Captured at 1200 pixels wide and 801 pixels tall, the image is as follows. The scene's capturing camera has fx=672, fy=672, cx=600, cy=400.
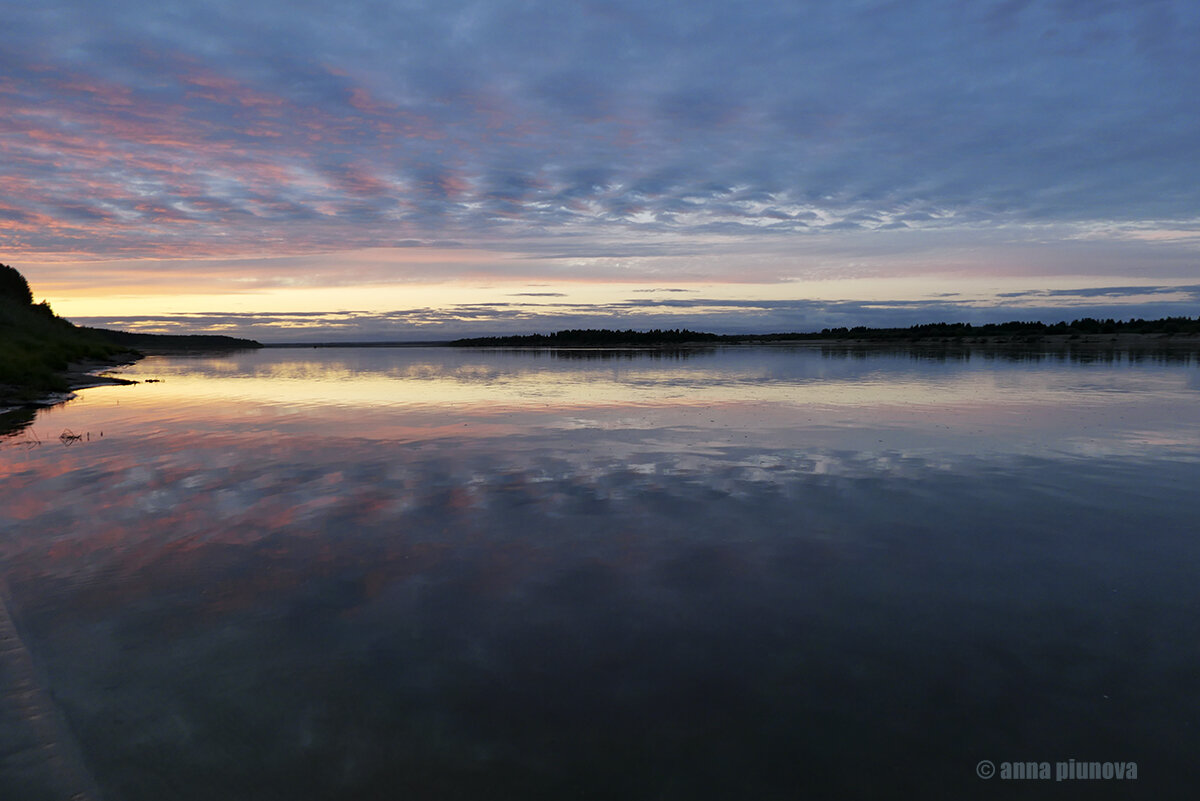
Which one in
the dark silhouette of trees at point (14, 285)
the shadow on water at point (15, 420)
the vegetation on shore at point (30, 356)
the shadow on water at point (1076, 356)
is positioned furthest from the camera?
the dark silhouette of trees at point (14, 285)

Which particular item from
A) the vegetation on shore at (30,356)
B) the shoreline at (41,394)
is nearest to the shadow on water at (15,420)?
the shoreline at (41,394)

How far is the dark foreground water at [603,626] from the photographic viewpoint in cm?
422

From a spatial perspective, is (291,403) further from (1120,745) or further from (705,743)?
(1120,745)

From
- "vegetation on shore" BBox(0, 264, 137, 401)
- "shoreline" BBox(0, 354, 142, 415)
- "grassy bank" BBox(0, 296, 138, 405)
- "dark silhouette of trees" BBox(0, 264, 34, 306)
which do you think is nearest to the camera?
"shoreline" BBox(0, 354, 142, 415)

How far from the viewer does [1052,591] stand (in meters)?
6.50

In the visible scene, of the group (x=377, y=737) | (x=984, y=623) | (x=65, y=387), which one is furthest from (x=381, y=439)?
(x=65, y=387)

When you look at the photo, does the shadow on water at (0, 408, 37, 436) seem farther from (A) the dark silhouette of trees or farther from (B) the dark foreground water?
(A) the dark silhouette of trees

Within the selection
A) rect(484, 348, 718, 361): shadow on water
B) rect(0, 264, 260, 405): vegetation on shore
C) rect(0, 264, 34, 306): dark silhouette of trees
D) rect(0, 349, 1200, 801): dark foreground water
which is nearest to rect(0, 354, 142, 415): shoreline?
rect(0, 264, 260, 405): vegetation on shore

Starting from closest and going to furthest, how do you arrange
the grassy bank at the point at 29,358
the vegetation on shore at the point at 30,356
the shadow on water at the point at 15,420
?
the shadow on water at the point at 15,420, the grassy bank at the point at 29,358, the vegetation on shore at the point at 30,356

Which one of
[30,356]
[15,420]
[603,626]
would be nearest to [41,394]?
[30,356]

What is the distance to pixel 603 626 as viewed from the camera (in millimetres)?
5941

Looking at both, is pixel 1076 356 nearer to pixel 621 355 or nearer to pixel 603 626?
pixel 621 355

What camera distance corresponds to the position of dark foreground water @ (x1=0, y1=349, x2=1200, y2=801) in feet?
13.8

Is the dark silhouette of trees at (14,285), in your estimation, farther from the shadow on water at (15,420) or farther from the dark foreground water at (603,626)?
the dark foreground water at (603,626)
